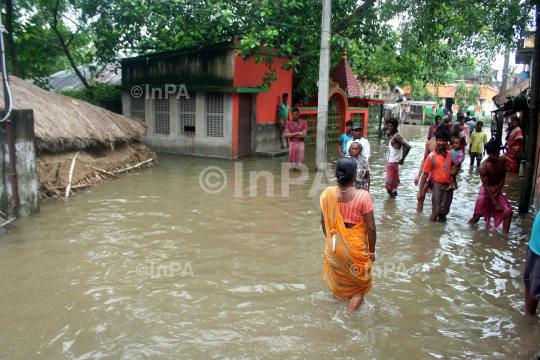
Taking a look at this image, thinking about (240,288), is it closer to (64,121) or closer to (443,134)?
(443,134)

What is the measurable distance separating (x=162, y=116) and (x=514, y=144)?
35.4 feet

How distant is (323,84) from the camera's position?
36.3ft

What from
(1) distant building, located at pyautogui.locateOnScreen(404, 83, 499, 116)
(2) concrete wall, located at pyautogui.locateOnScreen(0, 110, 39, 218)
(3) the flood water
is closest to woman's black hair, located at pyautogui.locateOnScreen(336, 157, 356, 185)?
(3) the flood water

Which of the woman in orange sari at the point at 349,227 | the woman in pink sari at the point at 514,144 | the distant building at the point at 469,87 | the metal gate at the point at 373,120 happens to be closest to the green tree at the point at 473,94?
the distant building at the point at 469,87

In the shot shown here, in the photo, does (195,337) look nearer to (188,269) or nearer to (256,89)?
(188,269)

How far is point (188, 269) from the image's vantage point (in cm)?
498

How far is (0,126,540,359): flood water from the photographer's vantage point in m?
3.55

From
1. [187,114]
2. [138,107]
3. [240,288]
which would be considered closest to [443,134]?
[240,288]

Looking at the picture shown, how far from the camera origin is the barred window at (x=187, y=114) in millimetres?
13864

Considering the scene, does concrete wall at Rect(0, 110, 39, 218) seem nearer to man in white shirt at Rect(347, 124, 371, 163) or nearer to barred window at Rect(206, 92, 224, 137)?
man in white shirt at Rect(347, 124, 371, 163)

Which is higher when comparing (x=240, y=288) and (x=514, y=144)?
(x=514, y=144)

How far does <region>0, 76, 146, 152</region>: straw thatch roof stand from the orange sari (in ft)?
18.7

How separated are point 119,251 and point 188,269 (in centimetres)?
110

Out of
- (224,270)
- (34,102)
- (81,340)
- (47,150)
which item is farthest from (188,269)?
(34,102)
